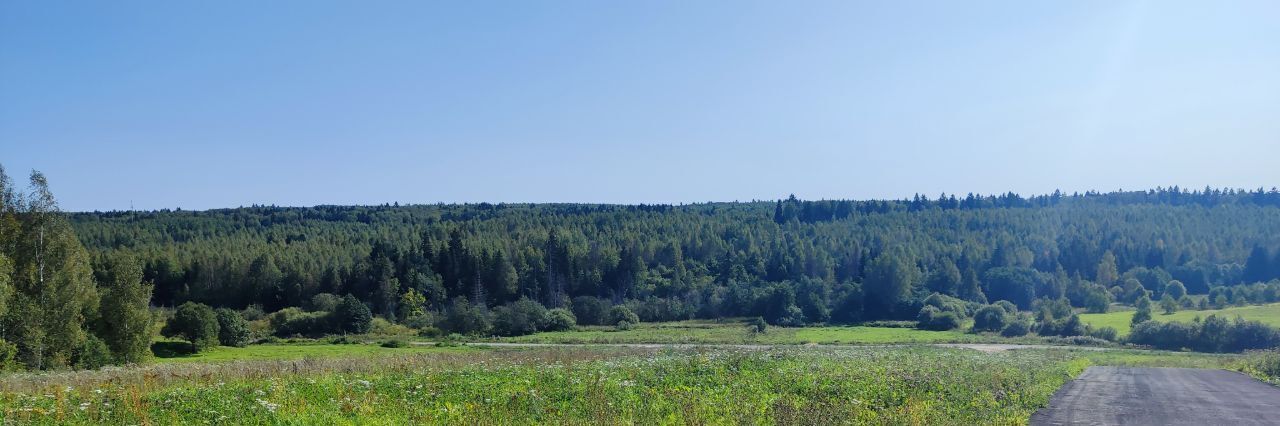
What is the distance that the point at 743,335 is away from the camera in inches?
3460

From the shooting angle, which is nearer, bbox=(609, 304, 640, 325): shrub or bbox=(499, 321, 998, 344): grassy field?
bbox=(499, 321, 998, 344): grassy field

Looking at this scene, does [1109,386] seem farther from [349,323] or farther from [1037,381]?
[349,323]

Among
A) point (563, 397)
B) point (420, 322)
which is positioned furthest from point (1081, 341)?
point (563, 397)

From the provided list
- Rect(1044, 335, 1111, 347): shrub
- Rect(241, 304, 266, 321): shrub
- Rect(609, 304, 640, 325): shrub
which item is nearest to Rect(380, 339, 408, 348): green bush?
Rect(241, 304, 266, 321): shrub

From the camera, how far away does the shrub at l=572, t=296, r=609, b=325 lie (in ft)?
356

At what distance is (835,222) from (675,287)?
83.4 metres

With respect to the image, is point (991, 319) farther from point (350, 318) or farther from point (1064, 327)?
point (350, 318)

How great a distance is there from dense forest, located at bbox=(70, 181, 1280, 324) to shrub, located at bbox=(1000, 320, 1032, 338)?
2038 cm

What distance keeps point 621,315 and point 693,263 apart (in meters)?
34.7

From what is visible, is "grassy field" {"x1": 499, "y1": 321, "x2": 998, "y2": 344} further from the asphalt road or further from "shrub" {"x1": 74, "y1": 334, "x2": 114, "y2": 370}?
the asphalt road

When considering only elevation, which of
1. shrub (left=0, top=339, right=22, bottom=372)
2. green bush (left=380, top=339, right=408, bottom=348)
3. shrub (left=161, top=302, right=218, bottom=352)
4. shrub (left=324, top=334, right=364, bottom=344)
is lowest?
shrub (left=324, top=334, right=364, bottom=344)

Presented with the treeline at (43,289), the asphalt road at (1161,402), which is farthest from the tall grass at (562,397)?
the treeline at (43,289)

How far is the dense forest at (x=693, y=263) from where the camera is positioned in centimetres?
11488

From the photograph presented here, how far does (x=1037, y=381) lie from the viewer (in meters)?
28.7
